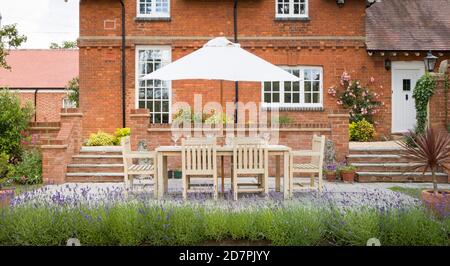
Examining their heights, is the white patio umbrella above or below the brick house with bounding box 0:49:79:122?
below

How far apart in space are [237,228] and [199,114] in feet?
35.2

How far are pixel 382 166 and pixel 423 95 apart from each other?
2705 mm

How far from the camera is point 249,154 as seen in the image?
9938 millimetres

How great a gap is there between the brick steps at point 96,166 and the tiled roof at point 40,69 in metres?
18.5

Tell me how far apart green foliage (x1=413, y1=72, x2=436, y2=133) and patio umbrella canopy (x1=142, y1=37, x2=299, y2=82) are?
604 cm

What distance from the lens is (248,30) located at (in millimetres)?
19016

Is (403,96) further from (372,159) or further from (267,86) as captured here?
(372,159)

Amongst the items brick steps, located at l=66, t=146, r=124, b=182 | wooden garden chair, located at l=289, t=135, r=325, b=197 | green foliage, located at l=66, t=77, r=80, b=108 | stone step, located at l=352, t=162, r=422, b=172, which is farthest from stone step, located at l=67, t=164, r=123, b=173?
green foliage, located at l=66, t=77, r=80, b=108

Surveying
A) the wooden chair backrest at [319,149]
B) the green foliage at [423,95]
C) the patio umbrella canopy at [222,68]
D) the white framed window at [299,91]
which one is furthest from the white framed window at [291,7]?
the wooden chair backrest at [319,149]

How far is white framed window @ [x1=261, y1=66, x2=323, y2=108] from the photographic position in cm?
1908

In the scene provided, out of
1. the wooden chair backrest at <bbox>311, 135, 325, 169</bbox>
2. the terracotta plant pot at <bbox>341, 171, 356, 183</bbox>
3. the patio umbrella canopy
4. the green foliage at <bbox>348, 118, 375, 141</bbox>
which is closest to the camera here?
the patio umbrella canopy

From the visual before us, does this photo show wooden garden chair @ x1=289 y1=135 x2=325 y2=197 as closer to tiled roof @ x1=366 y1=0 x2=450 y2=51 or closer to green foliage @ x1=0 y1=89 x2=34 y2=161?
green foliage @ x1=0 y1=89 x2=34 y2=161

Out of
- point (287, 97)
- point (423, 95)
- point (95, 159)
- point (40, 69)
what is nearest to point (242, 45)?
point (287, 97)

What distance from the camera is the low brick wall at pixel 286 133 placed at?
14328 mm
